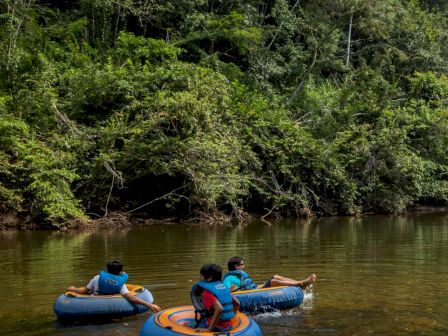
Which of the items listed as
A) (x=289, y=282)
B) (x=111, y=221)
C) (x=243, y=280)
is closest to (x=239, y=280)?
(x=243, y=280)

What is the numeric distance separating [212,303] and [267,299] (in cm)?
189

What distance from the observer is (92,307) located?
7367 mm

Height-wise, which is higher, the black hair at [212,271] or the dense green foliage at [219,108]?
the dense green foliage at [219,108]

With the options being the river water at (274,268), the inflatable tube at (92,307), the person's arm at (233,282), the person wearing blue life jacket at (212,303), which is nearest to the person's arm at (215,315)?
the person wearing blue life jacket at (212,303)

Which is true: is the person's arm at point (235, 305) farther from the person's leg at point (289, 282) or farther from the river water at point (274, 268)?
the person's leg at point (289, 282)

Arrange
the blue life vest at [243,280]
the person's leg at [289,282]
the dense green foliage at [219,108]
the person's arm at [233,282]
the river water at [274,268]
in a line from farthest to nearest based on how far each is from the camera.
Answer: the dense green foliage at [219,108], the person's leg at [289,282], the blue life vest at [243,280], the person's arm at [233,282], the river water at [274,268]

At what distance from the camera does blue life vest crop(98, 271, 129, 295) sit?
7652 millimetres

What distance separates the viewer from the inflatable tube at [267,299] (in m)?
7.80

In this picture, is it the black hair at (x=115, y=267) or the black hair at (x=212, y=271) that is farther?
the black hair at (x=115, y=267)

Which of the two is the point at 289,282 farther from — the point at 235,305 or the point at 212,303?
the point at 212,303

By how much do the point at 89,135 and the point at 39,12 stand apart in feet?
32.1

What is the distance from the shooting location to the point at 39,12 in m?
26.6

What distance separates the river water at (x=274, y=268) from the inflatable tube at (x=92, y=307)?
137mm

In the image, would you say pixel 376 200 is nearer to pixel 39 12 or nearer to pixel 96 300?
pixel 39 12
